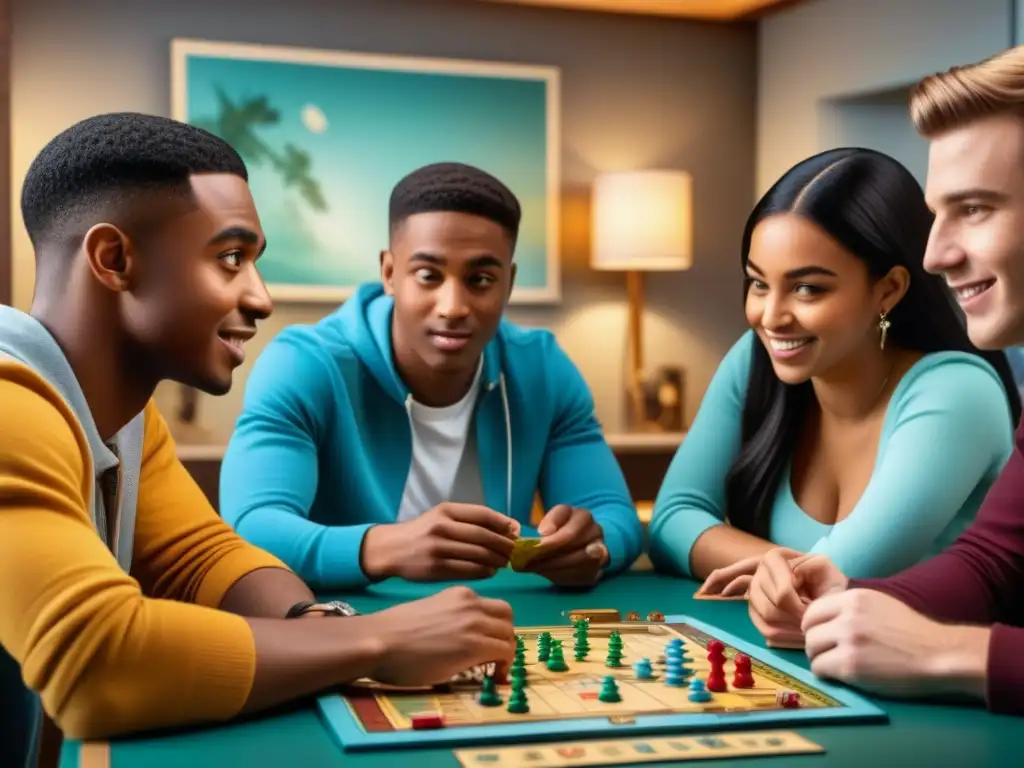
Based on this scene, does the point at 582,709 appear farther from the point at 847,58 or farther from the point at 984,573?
the point at 847,58

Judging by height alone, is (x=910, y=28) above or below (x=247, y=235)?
above

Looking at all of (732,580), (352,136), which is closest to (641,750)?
(732,580)

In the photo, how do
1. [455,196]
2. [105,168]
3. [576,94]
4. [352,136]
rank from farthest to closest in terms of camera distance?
[576,94]
[352,136]
[455,196]
[105,168]

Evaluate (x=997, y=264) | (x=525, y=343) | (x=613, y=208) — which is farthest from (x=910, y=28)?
(x=997, y=264)

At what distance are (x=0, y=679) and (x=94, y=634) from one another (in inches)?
12.1

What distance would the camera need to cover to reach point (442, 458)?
2.41 meters

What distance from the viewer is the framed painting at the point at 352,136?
4.73 meters

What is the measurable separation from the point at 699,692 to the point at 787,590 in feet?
0.94

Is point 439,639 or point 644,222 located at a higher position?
point 644,222

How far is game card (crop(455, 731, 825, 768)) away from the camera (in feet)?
3.21

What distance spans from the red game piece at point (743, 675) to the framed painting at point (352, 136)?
3753 millimetres

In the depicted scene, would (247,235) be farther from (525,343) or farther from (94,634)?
(525,343)

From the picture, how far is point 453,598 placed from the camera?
4.05 feet

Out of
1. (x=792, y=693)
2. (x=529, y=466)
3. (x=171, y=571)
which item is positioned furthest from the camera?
(x=529, y=466)
